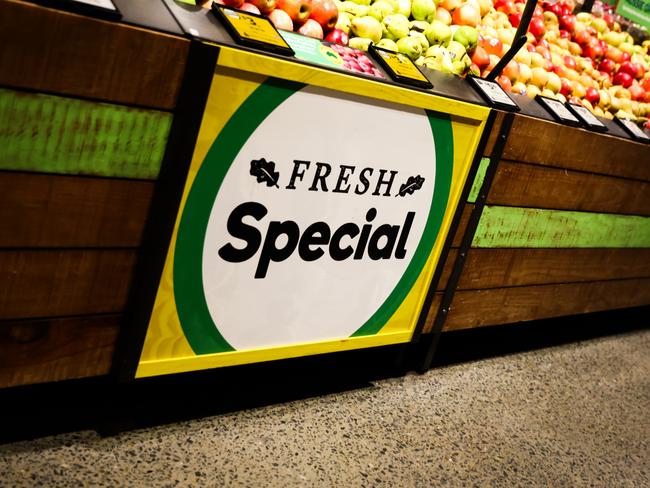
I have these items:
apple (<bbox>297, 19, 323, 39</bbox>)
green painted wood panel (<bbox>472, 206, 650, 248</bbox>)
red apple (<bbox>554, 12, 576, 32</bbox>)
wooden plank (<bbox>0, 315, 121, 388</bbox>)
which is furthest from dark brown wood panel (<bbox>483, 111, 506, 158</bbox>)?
red apple (<bbox>554, 12, 576, 32</bbox>)

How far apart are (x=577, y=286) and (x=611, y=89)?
1301mm

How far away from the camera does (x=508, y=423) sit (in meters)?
2.45

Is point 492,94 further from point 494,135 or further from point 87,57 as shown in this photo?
point 87,57

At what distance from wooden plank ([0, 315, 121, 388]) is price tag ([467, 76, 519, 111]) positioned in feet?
4.88

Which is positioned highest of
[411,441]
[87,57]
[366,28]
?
[366,28]

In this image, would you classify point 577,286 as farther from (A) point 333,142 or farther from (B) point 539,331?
(A) point 333,142

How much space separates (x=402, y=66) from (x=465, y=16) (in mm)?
868

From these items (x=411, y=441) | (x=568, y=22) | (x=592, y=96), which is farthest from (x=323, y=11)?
(x=568, y=22)

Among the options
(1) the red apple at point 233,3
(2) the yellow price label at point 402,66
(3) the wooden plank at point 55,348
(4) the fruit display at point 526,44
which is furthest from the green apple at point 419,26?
(3) the wooden plank at point 55,348

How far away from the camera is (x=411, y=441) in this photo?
84.4 inches

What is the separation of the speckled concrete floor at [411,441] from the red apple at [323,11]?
4.57ft

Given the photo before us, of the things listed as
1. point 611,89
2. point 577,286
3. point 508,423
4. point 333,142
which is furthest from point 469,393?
point 611,89

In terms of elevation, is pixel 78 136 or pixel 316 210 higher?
pixel 78 136

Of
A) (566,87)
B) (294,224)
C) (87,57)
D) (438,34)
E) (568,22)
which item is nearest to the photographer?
(87,57)
